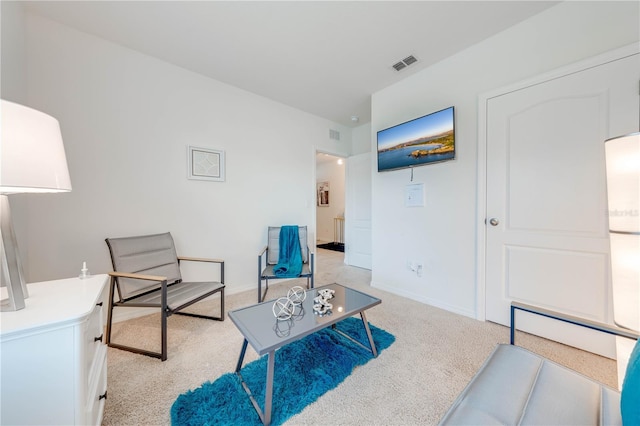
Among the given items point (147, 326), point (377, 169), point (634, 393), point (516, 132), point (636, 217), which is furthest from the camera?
point (377, 169)

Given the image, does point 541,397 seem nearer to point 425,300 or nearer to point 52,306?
point 425,300

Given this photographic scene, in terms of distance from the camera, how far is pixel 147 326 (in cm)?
208

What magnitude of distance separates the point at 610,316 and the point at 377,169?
7.37 ft

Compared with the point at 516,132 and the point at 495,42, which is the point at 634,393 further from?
the point at 495,42

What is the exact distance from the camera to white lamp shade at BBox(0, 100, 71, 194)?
0.77m

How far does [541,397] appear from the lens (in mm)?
836

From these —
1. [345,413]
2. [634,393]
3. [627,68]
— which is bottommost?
[345,413]

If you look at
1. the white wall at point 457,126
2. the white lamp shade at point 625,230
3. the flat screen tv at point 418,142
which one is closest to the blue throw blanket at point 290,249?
the white wall at point 457,126

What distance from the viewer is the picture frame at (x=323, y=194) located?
23.6 feet

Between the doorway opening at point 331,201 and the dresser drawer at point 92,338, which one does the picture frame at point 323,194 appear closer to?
the doorway opening at point 331,201

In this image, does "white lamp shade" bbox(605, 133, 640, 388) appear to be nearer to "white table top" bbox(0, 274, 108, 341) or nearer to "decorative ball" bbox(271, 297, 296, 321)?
"decorative ball" bbox(271, 297, 296, 321)

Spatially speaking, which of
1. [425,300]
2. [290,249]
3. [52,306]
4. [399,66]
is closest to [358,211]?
[290,249]

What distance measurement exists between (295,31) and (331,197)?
5232 mm

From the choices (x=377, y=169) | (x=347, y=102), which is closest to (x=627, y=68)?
(x=377, y=169)
